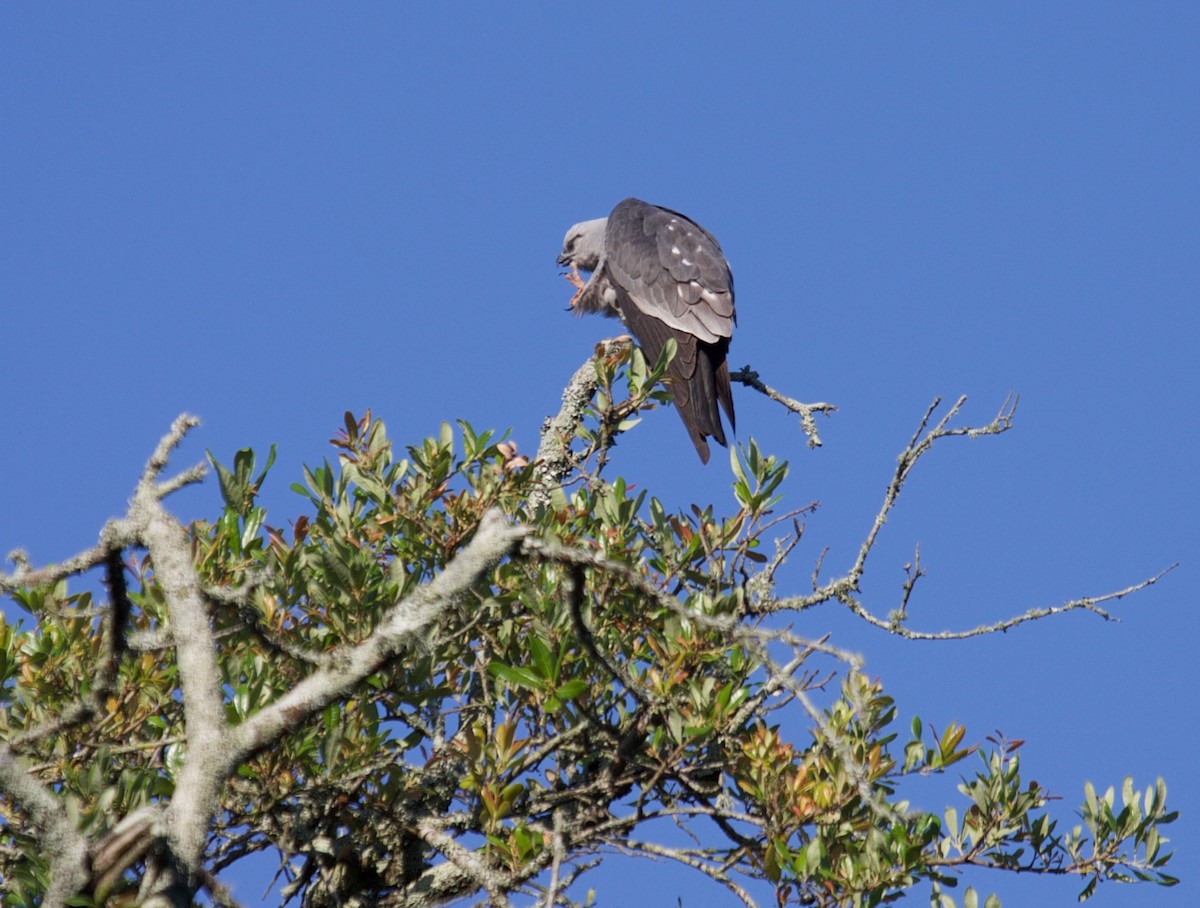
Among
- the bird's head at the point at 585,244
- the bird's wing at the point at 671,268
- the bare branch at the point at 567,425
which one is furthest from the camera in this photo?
the bird's head at the point at 585,244

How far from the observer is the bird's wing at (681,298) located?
6652 millimetres

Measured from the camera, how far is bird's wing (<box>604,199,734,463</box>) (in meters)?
6.65

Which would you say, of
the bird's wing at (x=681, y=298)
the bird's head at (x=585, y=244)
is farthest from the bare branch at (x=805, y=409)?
the bird's head at (x=585, y=244)

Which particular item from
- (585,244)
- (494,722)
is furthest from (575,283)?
(494,722)

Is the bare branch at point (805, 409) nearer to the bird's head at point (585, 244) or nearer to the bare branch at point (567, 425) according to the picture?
the bare branch at point (567, 425)

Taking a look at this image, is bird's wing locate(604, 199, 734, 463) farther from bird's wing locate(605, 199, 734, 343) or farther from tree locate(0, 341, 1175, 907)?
tree locate(0, 341, 1175, 907)

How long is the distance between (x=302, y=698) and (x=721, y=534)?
1.87 m

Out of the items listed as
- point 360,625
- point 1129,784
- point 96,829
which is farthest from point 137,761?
point 1129,784

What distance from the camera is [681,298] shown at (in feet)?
23.6

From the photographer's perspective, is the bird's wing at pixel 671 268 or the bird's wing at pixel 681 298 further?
the bird's wing at pixel 671 268

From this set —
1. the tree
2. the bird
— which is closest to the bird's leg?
the bird

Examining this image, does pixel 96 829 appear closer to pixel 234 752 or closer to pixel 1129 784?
pixel 234 752

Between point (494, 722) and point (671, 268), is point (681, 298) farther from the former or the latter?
point (494, 722)

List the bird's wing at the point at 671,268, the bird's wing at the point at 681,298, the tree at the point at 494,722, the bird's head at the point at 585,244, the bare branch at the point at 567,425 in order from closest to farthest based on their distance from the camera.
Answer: the tree at the point at 494,722 → the bare branch at the point at 567,425 → the bird's wing at the point at 681,298 → the bird's wing at the point at 671,268 → the bird's head at the point at 585,244
